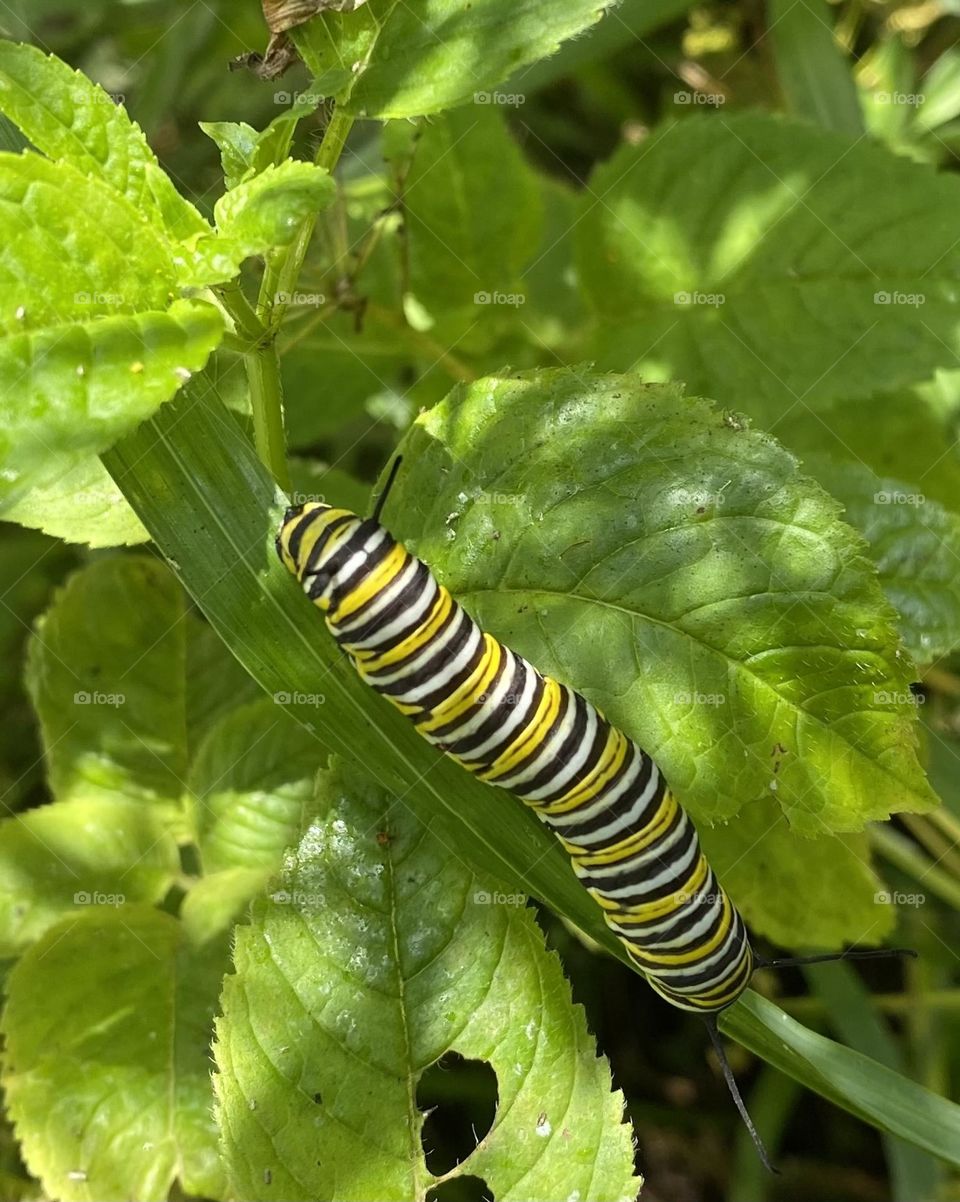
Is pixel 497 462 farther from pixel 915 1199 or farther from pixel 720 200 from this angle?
pixel 915 1199

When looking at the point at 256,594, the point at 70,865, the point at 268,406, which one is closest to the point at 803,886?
the point at 256,594

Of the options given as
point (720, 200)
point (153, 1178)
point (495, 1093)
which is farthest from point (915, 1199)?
point (720, 200)

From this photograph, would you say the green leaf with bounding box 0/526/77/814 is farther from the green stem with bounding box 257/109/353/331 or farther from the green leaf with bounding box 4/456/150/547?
the green stem with bounding box 257/109/353/331

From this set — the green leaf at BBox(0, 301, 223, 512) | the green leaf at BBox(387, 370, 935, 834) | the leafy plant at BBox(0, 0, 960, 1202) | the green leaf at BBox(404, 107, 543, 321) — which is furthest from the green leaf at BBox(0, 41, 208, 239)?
the green leaf at BBox(404, 107, 543, 321)

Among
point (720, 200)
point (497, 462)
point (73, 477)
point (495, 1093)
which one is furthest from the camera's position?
point (495, 1093)

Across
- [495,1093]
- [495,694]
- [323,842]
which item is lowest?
[495,1093]

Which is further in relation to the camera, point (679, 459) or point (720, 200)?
point (720, 200)

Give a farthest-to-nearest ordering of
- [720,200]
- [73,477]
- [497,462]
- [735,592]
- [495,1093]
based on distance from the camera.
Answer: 1. [495,1093]
2. [720,200]
3. [73,477]
4. [497,462]
5. [735,592]
